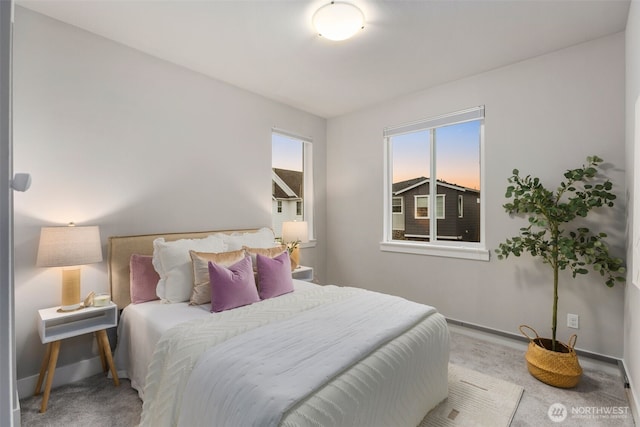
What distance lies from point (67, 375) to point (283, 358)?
6.50 feet

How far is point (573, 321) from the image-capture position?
257cm

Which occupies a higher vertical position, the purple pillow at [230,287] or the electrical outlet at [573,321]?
the purple pillow at [230,287]

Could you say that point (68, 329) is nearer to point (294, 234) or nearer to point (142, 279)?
point (142, 279)

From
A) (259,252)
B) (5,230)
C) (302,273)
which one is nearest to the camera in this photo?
(5,230)

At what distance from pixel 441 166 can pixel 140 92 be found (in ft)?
10.4

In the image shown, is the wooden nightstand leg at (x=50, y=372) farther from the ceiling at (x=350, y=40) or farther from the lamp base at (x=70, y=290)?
the ceiling at (x=350, y=40)

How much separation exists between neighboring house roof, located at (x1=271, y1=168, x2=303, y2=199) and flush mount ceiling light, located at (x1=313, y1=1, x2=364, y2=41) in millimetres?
1890

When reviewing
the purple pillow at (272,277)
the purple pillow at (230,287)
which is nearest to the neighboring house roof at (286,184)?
the purple pillow at (272,277)

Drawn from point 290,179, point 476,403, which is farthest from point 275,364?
point 290,179

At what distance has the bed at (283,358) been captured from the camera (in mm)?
1217

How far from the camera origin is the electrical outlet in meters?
2.55

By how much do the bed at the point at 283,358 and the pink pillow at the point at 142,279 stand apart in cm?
4

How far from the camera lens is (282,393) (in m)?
1.16

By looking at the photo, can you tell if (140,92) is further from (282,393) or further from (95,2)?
(282,393)
